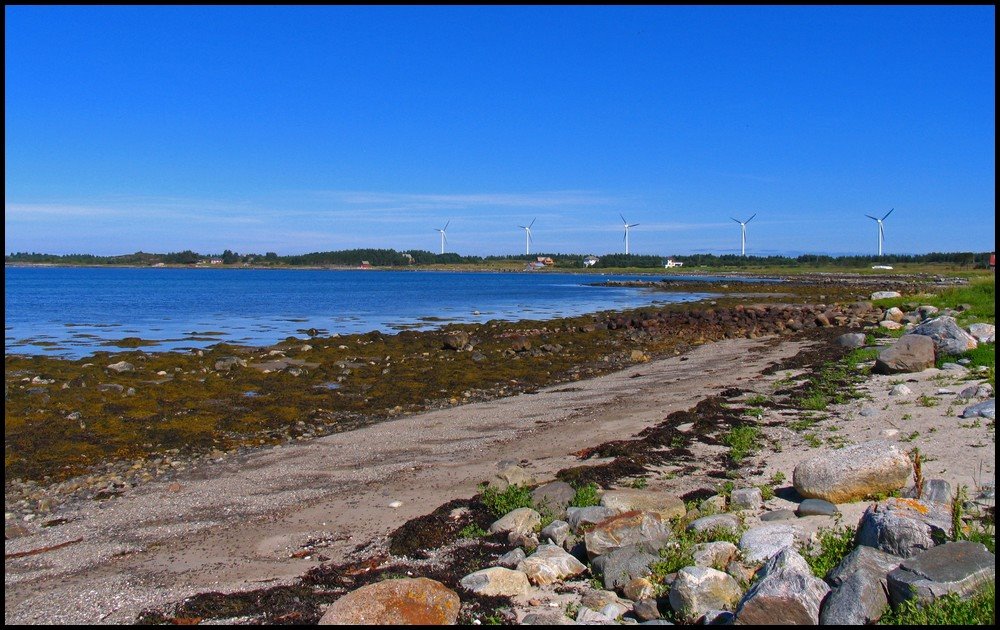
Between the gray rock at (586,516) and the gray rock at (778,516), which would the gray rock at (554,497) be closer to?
the gray rock at (586,516)

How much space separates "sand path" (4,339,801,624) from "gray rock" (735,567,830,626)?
4076 millimetres

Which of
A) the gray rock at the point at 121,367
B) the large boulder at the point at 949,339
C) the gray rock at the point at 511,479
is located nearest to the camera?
the gray rock at the point at 511,479

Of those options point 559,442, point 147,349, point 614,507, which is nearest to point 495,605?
point 614,507

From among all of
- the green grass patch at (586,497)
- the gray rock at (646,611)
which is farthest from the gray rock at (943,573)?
the green grass patch at (586,497)

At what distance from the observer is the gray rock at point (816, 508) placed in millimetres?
7270

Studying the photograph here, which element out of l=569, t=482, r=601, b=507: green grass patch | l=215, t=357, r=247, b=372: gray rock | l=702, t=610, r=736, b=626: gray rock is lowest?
l=215, t=357, r=247, b=372: gray rock

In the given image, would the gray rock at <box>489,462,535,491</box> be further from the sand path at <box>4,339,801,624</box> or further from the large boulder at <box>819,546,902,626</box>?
the large boulder at <box>819,546,902,626</box>

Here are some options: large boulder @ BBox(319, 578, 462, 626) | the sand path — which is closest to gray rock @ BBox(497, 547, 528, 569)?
large boulder @ BBox(319, 578, 462, 626)

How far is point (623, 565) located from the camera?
620cm

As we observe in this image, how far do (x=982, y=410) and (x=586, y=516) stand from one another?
22.0 ft

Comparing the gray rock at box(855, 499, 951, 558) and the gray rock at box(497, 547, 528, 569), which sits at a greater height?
the gray rock at box(855, 499, 951, 558)

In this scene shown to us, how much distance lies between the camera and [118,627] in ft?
19.5

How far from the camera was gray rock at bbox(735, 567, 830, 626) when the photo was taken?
16.5 ft

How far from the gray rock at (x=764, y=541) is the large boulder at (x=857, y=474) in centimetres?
108
